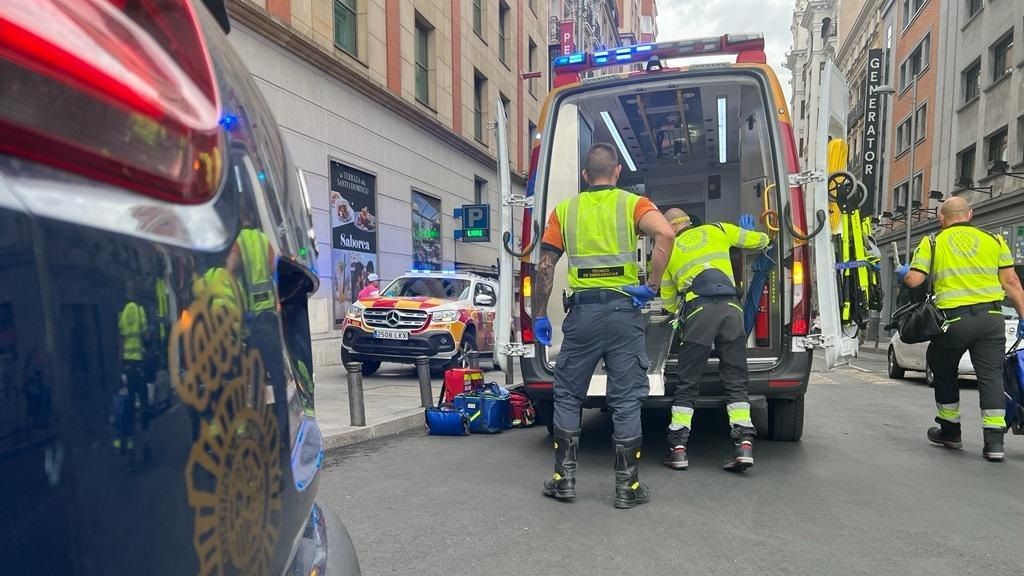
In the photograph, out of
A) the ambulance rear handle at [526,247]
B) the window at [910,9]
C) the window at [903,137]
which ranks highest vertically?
the window at [910,9]

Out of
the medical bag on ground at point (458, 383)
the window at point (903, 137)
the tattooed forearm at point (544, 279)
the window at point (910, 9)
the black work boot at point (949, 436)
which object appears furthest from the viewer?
the window at point (903, 137)

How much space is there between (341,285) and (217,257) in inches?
479

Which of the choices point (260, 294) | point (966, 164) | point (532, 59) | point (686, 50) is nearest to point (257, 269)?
point (260, 294)

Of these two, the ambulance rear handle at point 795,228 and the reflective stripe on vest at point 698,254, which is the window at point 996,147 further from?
the reflective stripe on vest at point 698,254

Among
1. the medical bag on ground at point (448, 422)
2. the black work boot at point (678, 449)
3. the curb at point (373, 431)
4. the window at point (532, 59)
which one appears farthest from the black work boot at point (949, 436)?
the window at point (532, 59)

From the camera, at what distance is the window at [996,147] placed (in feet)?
65.7

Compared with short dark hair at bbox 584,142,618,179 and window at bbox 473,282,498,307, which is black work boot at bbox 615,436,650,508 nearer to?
short dark hair at bbox 584,142,618,179

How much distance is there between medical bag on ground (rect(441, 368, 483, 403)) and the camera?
20.1 feet

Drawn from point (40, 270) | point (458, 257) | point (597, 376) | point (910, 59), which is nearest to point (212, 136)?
point (40, 270)

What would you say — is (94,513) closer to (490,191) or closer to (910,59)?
(490,191)

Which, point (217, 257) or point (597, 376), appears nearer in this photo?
point (217, 257)

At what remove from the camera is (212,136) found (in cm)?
85

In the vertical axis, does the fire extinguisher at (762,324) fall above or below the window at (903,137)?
below

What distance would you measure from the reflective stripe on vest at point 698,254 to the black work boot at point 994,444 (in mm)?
2198
